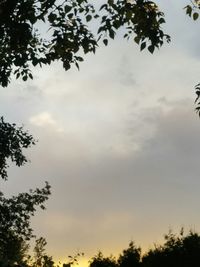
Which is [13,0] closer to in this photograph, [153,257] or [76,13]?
[76,13]

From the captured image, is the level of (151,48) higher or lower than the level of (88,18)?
lower

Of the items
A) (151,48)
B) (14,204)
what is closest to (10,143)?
(14,204)

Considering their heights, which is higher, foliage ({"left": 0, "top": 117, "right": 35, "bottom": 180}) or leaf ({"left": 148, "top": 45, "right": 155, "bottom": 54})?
foliage ({"left": 0, "top": 117, "right": 35, "bottom": 180})

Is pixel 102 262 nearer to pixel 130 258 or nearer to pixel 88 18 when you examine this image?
pixel 130 258

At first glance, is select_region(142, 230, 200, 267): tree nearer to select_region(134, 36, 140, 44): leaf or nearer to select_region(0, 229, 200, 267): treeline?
select_region(0, 229, 200, 267): treeline

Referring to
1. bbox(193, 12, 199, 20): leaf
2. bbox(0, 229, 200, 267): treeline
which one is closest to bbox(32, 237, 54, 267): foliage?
bbox(0, 229, 200, 267): treeline

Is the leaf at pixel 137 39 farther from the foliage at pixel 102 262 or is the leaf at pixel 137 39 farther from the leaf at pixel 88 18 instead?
the foliage at pixel 102 262

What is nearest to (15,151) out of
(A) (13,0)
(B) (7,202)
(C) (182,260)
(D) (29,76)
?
(B) (7,202)

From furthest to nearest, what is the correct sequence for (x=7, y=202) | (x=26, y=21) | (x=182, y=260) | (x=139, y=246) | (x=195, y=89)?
(x=7, y=202), (x=139, y=246), (x=182, y=260), (x=26, y=21), (x=195, y=89)

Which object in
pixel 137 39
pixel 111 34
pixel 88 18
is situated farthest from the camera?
pixel 88 18

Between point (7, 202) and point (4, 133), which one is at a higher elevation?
point (4, 133)

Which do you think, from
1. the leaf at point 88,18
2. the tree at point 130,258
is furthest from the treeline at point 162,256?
the leaf at point 88,18

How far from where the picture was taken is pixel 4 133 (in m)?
46.7

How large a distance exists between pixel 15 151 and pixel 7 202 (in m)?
6.07
